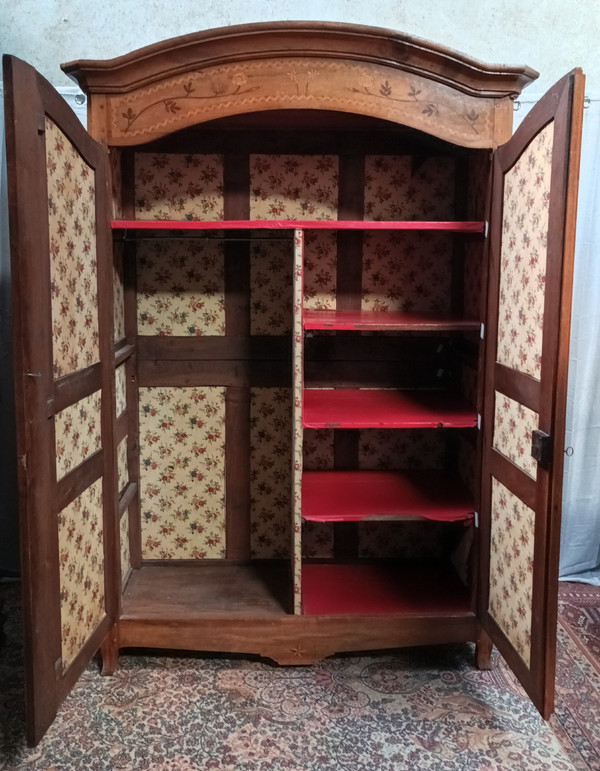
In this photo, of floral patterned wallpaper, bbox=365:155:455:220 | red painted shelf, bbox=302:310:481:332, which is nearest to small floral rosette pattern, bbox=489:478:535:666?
red painted shelf, bbox=302:310:481:332


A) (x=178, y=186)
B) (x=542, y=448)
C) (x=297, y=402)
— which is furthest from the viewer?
(x=178, y=186)

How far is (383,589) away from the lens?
2.70 m

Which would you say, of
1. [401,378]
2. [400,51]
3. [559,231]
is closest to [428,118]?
[400,51]

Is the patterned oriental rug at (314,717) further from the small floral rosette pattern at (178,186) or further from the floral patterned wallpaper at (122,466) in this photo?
the small floral rosette pattern at (178,186)

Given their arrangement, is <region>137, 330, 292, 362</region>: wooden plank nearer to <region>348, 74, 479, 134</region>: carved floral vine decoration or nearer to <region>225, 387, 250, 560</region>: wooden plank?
<region>225, 387, 250, 560</region>: wooden plank

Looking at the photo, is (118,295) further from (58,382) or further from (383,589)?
(383,589)

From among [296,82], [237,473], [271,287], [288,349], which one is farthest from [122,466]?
[296,82]

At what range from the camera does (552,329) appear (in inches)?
71.9

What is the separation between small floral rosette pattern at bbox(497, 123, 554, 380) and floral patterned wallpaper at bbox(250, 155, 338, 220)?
814mm

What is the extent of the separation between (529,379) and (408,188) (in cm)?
114

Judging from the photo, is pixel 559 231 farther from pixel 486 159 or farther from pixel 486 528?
pixel 486 528

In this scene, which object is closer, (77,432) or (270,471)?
(77,432)

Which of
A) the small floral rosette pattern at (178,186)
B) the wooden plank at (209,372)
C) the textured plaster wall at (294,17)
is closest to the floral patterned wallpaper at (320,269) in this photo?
the wooden plank at (209,372)

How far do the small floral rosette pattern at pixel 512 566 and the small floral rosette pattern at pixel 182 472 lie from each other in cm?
117
